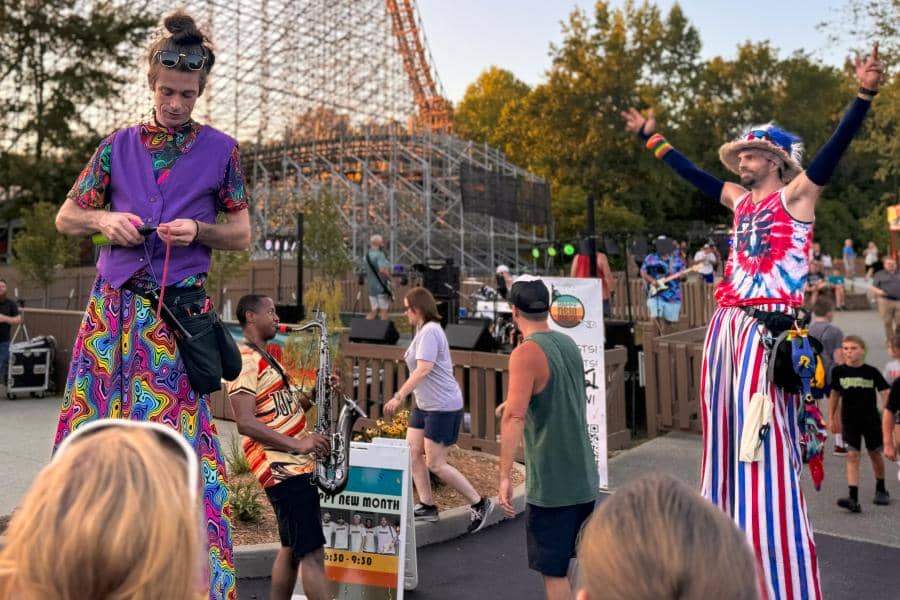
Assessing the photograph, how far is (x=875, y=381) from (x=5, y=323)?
1102 centimetres

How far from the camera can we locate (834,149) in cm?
346

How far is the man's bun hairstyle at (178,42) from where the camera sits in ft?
9.38

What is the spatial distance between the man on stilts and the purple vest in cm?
212

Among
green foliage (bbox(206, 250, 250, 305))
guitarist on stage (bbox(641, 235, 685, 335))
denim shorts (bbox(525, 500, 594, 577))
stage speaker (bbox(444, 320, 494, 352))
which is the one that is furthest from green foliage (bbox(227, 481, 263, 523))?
green foliage (bbox(206, 250, 250, 305))

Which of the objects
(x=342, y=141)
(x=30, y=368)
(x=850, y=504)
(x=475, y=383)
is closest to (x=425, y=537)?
(x=475, y=383)

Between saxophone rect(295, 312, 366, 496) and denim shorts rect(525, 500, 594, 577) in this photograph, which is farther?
saxophone rect(295, 312, 366, 496)

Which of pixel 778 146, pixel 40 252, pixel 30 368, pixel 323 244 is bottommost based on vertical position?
pixel 30 368

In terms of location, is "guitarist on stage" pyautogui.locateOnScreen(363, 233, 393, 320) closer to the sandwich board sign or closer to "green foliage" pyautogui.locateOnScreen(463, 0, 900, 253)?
the sandwich board sign

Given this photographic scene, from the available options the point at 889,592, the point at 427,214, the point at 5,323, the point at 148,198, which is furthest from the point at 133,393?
the point at 427,214

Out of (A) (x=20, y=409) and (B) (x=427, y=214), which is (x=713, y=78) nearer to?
(B) (x=427, y=214)

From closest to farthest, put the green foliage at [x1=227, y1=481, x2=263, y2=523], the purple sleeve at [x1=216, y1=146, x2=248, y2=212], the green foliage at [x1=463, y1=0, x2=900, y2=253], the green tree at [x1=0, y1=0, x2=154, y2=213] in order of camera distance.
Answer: the purple sleeve at [x1=216, y1=146, x2=248, y2=212]
the green foliage at [x1=227, y1=481, x2=263, y2=523]
the green tree at [x1=0, y1=0, x2=154, y2=213]
the green foliage at [x1=463, y1=0, x2=900, y2=253]

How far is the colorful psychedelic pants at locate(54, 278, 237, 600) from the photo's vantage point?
2727 mm

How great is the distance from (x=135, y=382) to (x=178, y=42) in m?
1.12

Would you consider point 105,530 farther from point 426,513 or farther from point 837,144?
point 426,513
